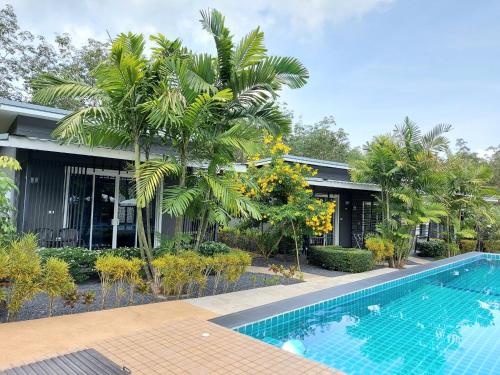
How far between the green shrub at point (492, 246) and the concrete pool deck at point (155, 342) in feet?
61.4

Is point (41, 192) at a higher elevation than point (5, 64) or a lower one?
lower

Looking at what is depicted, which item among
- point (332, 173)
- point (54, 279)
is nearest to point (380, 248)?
point (332, 173)

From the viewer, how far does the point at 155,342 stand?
468 centimetres

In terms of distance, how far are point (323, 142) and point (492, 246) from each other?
18981 millimetres

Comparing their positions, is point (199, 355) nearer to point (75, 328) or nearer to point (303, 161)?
point (75, 328)

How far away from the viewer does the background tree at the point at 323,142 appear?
117ft

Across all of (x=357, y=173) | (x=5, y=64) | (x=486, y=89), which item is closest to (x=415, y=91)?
(x=486, y=89)

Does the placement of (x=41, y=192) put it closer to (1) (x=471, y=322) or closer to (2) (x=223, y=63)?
(2) (x=223, y=63)

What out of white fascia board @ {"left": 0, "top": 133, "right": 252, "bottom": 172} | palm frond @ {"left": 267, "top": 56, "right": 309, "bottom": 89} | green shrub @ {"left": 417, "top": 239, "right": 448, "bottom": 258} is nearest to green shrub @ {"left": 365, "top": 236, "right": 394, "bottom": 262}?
green shrub @ {"left": 417, "top": 239, "right": 448, "bottom": 258}

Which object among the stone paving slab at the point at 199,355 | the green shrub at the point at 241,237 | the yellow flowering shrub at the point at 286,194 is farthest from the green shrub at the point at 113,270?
the green shrub at the point at 241,237

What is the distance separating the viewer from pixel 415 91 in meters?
20.8

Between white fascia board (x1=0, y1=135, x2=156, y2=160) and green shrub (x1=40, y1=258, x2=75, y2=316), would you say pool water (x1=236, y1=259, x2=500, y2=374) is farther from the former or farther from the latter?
white fascia board (x1=0, y1=135, x2=156, y2=160)

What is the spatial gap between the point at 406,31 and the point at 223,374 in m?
16.6

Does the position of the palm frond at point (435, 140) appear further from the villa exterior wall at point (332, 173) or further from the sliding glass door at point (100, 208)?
the sliding glass door at point (100, 208)
